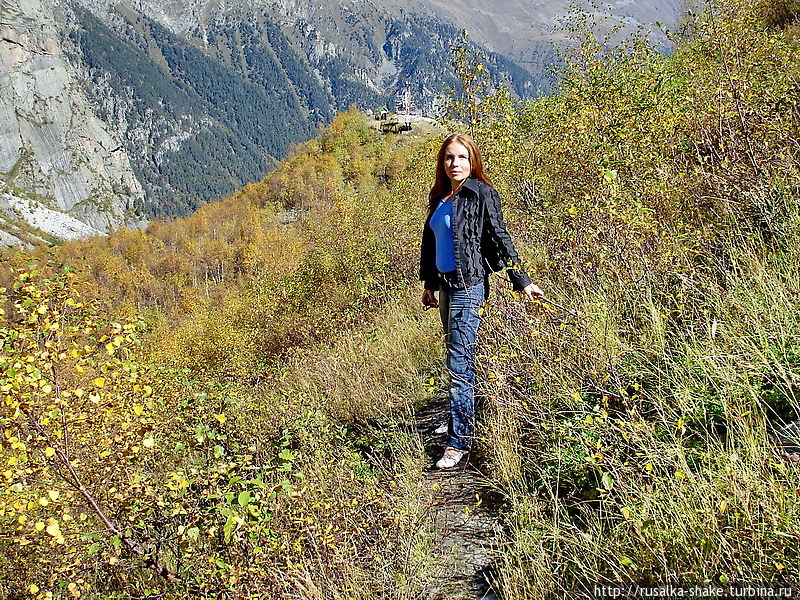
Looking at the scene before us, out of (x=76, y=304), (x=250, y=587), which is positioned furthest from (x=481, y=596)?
(x=76, y=304)

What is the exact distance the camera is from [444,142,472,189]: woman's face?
3201mm

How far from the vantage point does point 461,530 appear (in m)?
2.56

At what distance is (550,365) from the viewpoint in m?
2.76

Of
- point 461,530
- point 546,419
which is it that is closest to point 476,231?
point 546,419

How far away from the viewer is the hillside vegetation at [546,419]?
5.98ft

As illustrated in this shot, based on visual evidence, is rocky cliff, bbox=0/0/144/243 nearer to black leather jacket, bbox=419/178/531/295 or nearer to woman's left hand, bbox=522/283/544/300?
black leather jacket, bbox=419/178/531/295

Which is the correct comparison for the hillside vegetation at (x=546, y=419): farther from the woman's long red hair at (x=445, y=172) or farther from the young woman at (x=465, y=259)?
the woman's long red hair at (x=445, y=172)

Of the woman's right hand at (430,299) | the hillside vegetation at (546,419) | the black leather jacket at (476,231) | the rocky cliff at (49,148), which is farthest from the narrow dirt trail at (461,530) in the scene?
the rocky cliff at (49,148)

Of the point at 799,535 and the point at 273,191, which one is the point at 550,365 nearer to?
the point at 799,535

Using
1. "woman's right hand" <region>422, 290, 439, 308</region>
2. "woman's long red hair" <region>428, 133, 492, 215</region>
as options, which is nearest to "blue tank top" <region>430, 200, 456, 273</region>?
"woman's long red hair" <region>428, 133, 492, 215</region>

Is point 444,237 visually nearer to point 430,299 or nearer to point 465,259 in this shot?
point 465,259

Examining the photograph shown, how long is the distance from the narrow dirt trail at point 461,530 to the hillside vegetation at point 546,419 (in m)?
0.09

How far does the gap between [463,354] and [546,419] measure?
2.23 ft

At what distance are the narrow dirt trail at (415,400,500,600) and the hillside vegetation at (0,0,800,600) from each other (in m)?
0.09
